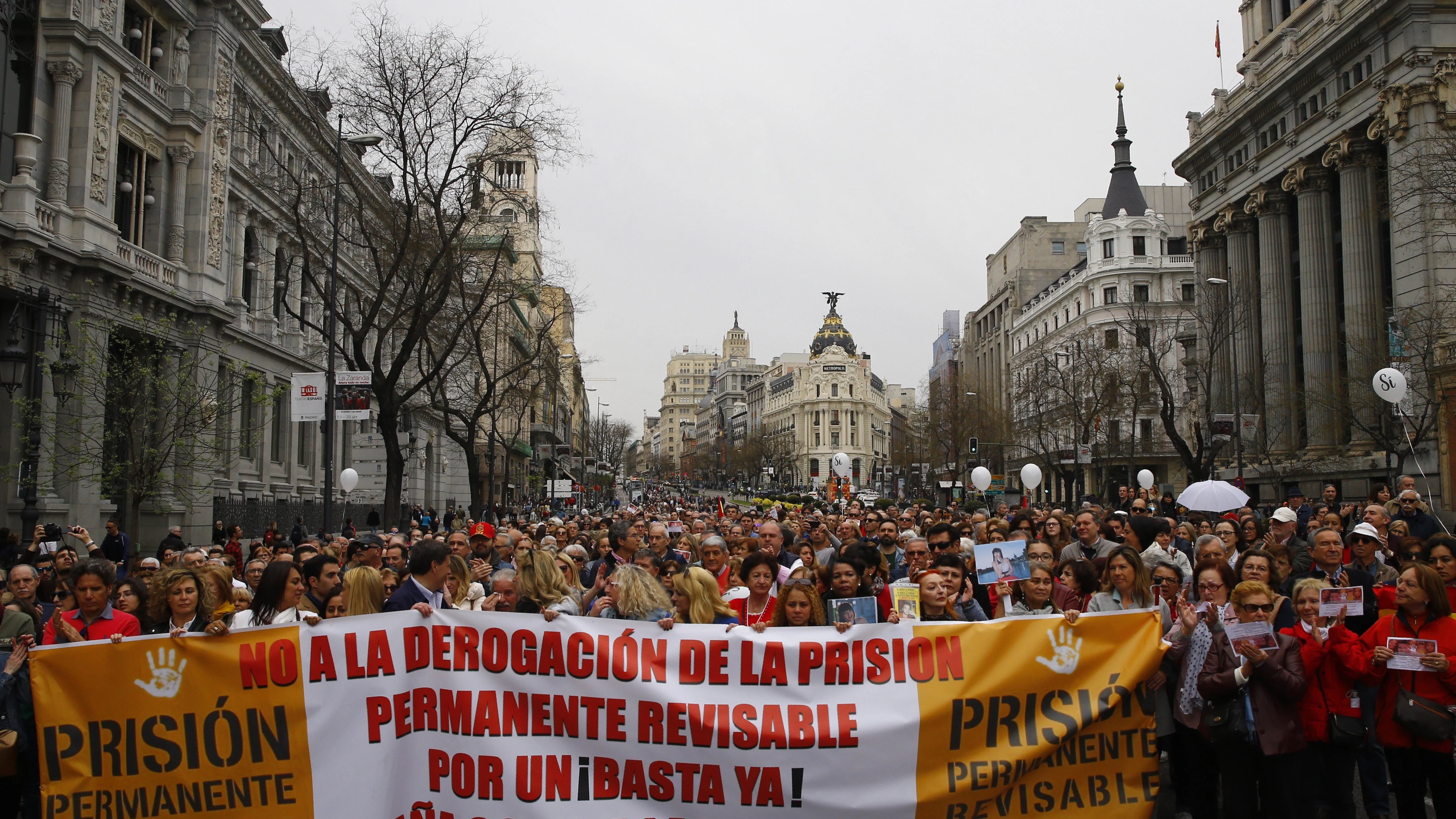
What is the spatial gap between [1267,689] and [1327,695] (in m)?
0.37

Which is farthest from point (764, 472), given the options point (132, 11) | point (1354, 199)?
point (132, 11)

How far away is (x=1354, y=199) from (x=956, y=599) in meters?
42.9

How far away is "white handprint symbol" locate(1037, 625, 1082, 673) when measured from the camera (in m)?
6.13

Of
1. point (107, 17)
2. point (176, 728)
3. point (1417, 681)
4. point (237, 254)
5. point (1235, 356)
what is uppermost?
point (107, 17)

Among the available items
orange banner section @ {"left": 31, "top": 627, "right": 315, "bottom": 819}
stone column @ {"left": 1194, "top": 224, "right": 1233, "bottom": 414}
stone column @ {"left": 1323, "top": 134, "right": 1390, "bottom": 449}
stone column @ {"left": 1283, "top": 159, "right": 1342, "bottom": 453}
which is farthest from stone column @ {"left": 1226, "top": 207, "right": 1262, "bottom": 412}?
orange banner section @ {"left": 31, "top": 627, "right": 315, "bottom": 819}

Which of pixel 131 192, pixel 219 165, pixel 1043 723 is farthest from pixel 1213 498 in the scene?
pixel 219 165

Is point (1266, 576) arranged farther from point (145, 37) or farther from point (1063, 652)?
point (145, 37)

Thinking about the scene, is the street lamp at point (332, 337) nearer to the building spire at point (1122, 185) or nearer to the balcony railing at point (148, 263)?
the balcony railing at point (148, 263)

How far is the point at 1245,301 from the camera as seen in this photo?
4784 cm

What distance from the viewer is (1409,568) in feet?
19.5

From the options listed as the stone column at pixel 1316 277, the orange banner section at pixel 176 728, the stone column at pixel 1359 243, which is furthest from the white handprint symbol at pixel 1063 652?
the stone column at pixel 1316 277

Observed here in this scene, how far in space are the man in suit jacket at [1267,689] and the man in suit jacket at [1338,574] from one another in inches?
76.8

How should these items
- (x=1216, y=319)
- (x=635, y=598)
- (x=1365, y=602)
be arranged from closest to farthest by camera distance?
(x=635, y=598)
(x=1365, y=602)
(x=1216, y=319)

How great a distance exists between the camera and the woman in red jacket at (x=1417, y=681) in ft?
19.3
